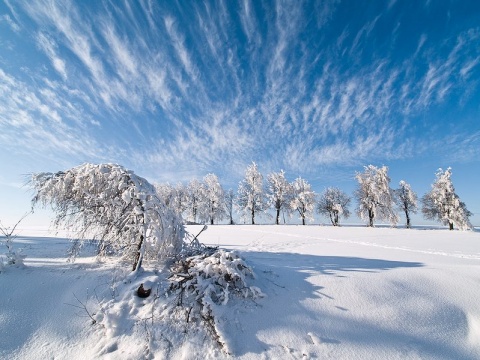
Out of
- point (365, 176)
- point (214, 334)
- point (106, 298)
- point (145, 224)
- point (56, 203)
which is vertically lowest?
point (214, 334)

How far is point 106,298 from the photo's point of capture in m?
4.34

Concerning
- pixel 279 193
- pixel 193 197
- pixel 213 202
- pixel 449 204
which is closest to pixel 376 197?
pixel 449 204

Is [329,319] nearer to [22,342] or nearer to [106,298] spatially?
[106,298]

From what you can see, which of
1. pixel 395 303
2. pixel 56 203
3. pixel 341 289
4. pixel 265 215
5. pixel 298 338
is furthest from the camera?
pixel 265 215

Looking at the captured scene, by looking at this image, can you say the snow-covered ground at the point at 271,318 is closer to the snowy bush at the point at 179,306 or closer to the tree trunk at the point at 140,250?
the snowy bush at the point at 179,306

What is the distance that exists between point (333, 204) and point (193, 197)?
89.4 feet

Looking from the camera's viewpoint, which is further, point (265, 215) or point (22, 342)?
point (265, 215)

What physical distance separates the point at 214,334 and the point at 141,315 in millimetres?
1430

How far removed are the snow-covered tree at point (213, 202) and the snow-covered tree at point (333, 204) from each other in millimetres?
19281

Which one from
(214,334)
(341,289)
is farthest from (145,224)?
(341,289)

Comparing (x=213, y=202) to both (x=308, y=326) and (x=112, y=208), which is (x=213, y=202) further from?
(x=308, y=326)

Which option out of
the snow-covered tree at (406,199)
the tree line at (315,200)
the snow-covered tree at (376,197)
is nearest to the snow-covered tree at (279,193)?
the tree line at (315,200)

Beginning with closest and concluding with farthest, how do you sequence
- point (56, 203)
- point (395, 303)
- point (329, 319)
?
point (329, 319) < point (395, 303) < point (56, 203)

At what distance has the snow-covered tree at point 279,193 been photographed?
37.0m
